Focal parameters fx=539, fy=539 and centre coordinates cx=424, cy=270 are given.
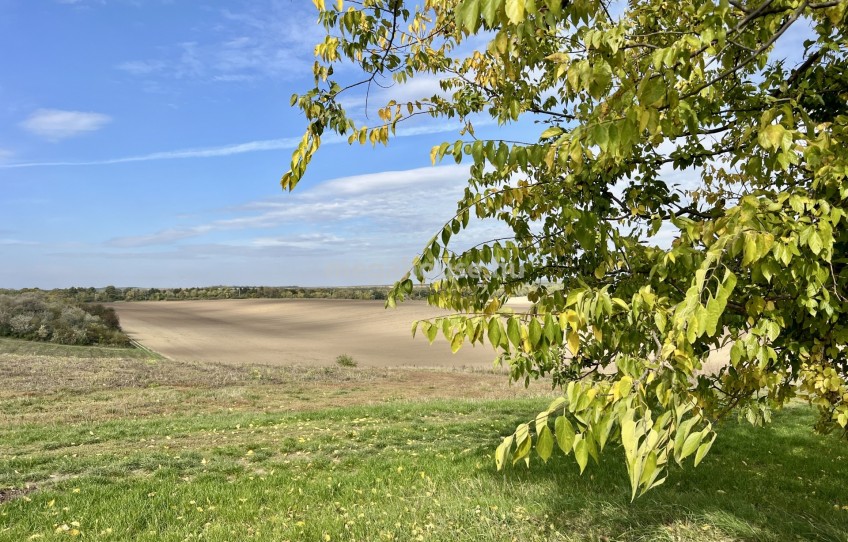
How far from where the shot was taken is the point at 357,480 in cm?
877

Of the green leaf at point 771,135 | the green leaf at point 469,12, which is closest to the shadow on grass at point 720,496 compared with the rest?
the green leaf at point 771,135

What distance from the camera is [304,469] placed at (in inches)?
389

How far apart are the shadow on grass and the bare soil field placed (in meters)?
17.1

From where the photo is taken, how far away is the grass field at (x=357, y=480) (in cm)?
652

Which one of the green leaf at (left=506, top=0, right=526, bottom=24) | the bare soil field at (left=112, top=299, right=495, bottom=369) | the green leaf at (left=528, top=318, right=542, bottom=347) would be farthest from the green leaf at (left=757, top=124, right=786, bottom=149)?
the bare soil field at (left=112, top=299, right=495, bottom=369)

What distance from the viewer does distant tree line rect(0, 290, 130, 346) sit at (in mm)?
37906

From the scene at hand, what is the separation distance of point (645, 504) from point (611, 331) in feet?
12.9

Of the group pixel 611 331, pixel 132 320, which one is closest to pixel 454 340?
pixel 611 331

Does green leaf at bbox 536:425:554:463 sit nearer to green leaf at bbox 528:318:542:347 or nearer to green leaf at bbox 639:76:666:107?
green leaf at bbox 528:318:542:347

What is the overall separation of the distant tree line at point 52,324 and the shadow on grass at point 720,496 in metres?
39.3

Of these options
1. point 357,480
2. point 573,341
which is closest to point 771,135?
point 573,341

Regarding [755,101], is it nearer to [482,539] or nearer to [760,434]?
[482,539]

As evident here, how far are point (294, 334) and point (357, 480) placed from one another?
4489 cm

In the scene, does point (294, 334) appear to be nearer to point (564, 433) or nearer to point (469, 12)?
point (564, 433)
